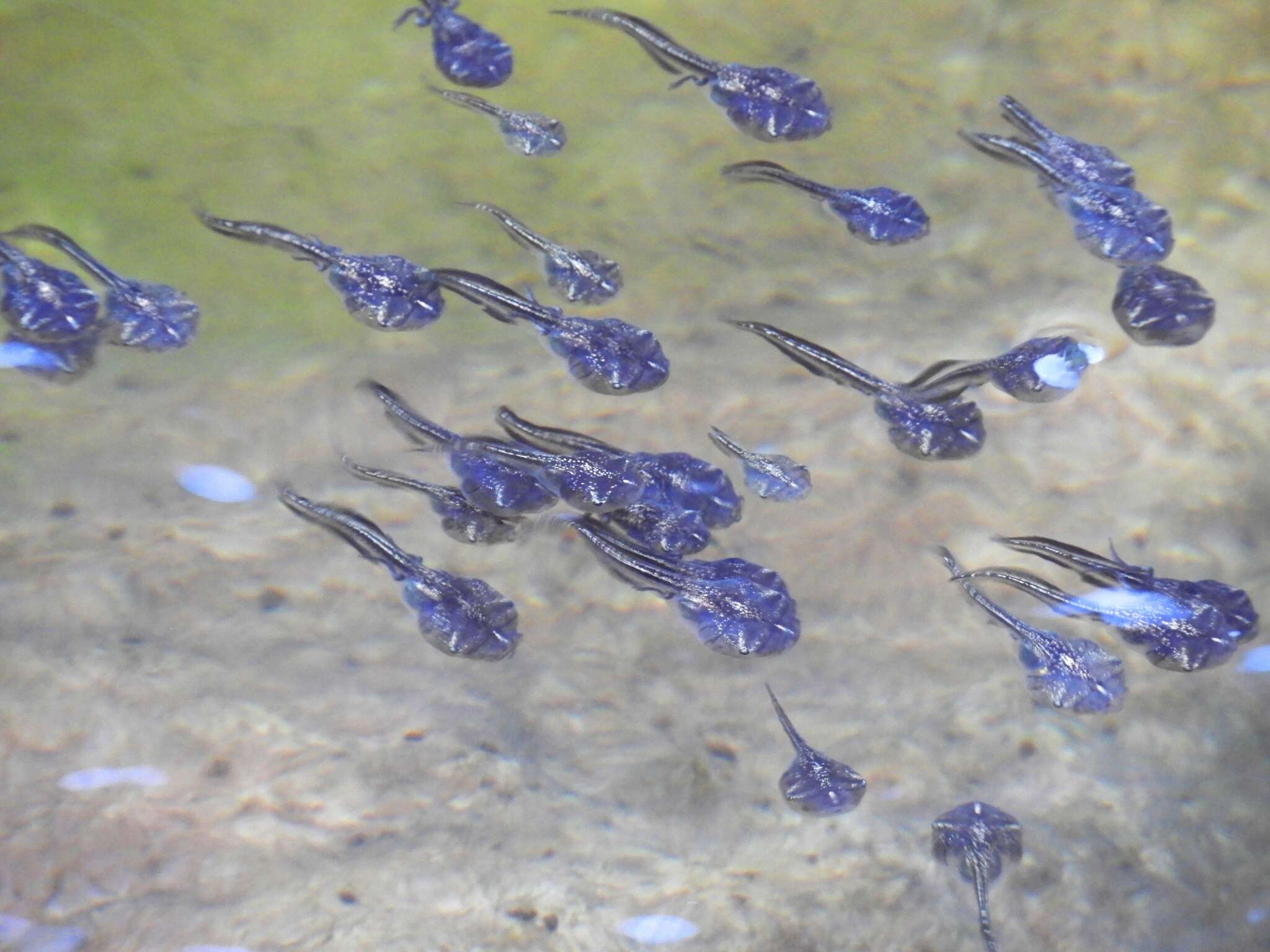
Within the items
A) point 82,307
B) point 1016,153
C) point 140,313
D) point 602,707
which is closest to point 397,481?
point 602,707

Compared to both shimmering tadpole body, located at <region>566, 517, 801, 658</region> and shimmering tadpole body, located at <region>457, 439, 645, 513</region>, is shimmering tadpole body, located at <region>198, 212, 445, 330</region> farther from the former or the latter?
shimmering tadpole body, located at <region>566, 517, 801, 658</region>

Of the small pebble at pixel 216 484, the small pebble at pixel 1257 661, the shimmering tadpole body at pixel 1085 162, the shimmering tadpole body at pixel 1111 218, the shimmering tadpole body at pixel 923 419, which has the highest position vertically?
the shimmering tadpole body at pixel 1085 162

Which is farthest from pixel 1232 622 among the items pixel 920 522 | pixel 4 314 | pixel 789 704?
pixel 4 314

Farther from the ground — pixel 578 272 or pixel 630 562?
pixel 578 272

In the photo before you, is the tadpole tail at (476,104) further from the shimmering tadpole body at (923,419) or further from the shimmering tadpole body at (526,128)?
the shimmering tadpole body at (923,419)

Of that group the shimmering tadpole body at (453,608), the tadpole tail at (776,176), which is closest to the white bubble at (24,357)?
the shimmering tadpole body at (453,608)

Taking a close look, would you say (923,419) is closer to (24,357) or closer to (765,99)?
(765,99)
